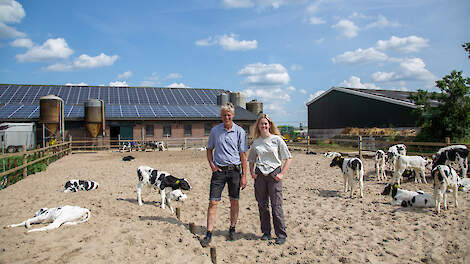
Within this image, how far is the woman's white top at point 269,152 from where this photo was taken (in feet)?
14.2

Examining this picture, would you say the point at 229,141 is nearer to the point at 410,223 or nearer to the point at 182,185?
the point at 182,185

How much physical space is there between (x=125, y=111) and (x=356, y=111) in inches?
878

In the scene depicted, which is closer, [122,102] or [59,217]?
[59,217]

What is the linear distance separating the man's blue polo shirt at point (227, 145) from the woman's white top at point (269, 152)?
264mm

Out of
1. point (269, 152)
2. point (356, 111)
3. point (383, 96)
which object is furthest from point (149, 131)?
point (269, 152)

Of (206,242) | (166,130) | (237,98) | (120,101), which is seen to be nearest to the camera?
(206,242)

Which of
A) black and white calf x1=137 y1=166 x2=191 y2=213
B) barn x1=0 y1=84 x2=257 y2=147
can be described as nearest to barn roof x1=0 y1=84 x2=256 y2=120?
barn x1=0 y1=84 x2=257 y2=147

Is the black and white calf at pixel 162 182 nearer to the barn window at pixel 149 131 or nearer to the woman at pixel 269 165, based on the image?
the woman at pixel 269 165

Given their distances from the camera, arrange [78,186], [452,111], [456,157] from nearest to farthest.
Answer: [78,186]
[456,157]
[452,111]

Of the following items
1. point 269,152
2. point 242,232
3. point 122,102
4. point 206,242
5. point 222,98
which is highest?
point 222,98

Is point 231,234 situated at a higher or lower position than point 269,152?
lower

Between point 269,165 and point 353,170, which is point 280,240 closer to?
point 269,165

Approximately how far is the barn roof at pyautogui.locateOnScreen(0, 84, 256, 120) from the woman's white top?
22895 mm

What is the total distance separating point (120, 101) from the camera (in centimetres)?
2961
